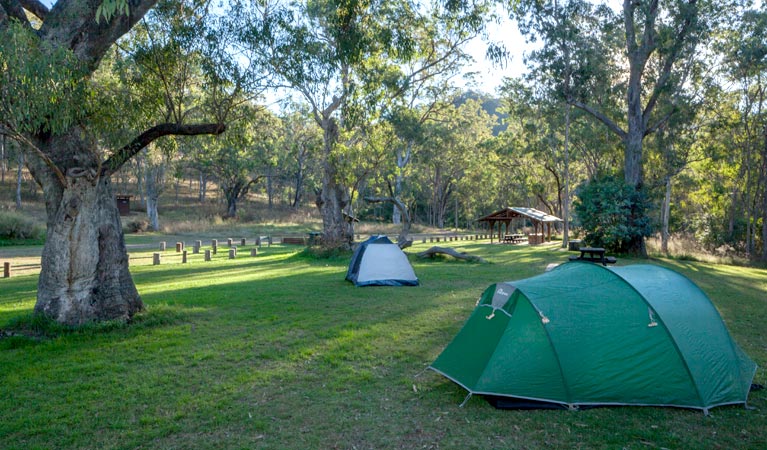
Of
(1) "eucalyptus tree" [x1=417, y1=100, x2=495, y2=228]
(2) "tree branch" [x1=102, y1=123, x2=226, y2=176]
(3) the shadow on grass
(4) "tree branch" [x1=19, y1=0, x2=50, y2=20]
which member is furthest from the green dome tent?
(1) "eucalyptus tree" [x1=417, y1=100, x2=495, y2=228]

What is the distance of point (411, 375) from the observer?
6488 mm

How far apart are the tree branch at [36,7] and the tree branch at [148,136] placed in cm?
245

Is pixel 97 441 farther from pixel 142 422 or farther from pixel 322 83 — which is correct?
pixel 322 83

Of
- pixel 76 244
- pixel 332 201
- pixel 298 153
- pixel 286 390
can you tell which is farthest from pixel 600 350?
pixel 298 153

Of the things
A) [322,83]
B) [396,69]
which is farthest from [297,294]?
[396,69]

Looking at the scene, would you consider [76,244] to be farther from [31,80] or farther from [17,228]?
[17,228]

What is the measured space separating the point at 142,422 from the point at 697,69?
104 feet

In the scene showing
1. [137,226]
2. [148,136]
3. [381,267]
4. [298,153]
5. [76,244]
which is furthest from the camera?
[298,153]

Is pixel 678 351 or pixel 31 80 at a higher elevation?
pixel 31 80

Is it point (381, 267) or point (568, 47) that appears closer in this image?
point (381, 267)

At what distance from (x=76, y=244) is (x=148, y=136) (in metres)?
2.24

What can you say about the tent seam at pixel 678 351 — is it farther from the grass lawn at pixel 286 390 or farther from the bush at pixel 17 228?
the bush at pixel 17 228

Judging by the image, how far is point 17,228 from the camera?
2777 cm

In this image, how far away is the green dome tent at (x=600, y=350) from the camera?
5285 millimetres
